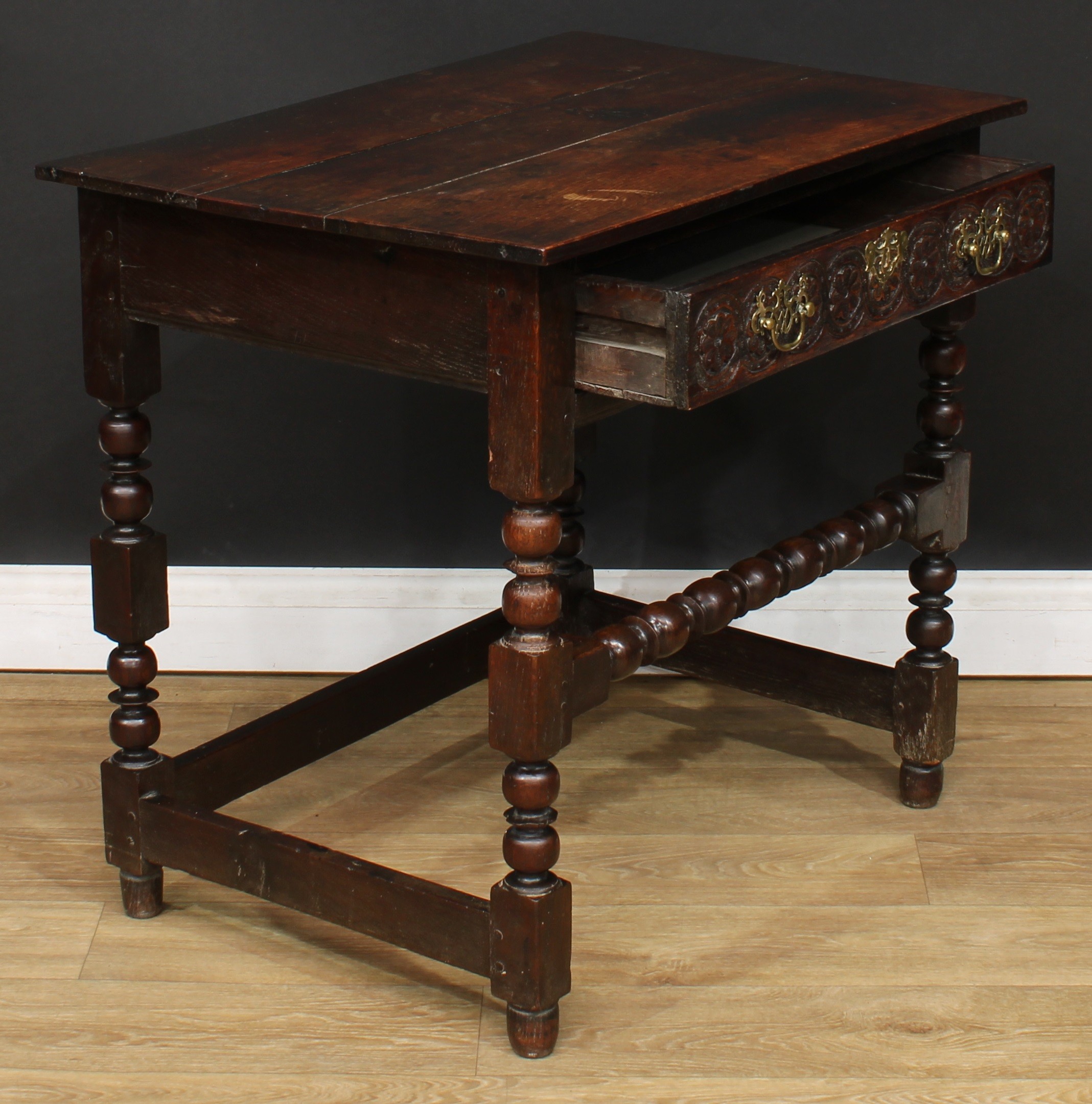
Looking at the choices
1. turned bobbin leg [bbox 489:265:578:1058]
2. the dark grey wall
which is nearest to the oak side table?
turned bobbin leg [bbox 489:265:578:1058]

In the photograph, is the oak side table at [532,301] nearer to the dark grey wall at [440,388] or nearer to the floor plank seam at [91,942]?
the floor plank seam at [91,942]

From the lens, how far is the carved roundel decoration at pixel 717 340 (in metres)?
1.69

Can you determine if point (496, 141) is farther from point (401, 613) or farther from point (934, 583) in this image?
point (401, 613)

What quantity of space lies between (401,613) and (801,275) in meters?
1.23

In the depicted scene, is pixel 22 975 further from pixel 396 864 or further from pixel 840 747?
pixel 840 747

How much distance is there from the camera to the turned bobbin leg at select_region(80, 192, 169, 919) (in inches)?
79.1

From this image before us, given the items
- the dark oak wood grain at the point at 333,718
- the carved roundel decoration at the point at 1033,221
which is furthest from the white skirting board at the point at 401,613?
the carved roundel decoration at the point at 1033,221

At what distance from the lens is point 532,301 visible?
168cm

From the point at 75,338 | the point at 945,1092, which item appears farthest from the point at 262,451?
the point at 945,1092

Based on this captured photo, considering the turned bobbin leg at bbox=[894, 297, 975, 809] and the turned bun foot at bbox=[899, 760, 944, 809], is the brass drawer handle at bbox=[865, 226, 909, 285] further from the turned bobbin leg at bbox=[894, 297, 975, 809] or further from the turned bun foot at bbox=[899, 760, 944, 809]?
the turned bun foot at bbox=[899, 760, 944, 809]

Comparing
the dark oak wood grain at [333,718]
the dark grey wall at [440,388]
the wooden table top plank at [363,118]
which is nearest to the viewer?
the wooden table top plank at [363,118]

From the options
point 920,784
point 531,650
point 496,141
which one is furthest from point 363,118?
point 920,784

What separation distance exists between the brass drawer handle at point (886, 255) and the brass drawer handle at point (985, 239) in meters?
0.11

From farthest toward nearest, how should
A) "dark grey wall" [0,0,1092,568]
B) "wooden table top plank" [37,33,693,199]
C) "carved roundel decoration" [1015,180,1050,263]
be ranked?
"dark grey wall" [0,0,1092,568] → "carved roundel decoration" [1015,180,1050,263] → "wooden table top plank" [37,33,693,199]
